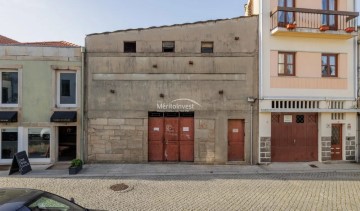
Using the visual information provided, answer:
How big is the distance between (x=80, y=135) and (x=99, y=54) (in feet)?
14.4

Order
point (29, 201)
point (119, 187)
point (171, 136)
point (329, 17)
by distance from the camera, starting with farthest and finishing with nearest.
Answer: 1. point (329, 17)
2. point (171, 136)
3. point (119, 187)
4. point (29, 201)

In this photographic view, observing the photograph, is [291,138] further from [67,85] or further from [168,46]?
[67,85]

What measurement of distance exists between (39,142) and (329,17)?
56.2ft

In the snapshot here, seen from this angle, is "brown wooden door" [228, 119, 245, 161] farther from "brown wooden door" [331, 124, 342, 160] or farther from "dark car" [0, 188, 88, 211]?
"dark car" [0, 188, 88, 211]

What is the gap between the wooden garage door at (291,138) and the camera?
44.7 feet

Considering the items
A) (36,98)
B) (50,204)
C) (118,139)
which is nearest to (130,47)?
(118,139)

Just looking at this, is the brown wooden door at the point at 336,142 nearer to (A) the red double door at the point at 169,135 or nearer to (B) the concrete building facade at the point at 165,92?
(B) the concrete building facade at the point at 165,92

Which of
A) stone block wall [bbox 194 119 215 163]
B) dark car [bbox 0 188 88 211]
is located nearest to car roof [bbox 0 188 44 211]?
dark car [bbox 0 188 88 211]

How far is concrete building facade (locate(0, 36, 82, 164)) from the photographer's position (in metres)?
13.1

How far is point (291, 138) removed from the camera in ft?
44.8

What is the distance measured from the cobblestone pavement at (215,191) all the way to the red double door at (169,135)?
261 centimetres

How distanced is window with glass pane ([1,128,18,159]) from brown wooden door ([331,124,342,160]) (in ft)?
56.1

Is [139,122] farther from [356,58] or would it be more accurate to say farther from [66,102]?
[356,58]

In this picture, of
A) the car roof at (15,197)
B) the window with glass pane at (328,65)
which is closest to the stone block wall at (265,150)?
the window with glass pane at (328,65)
